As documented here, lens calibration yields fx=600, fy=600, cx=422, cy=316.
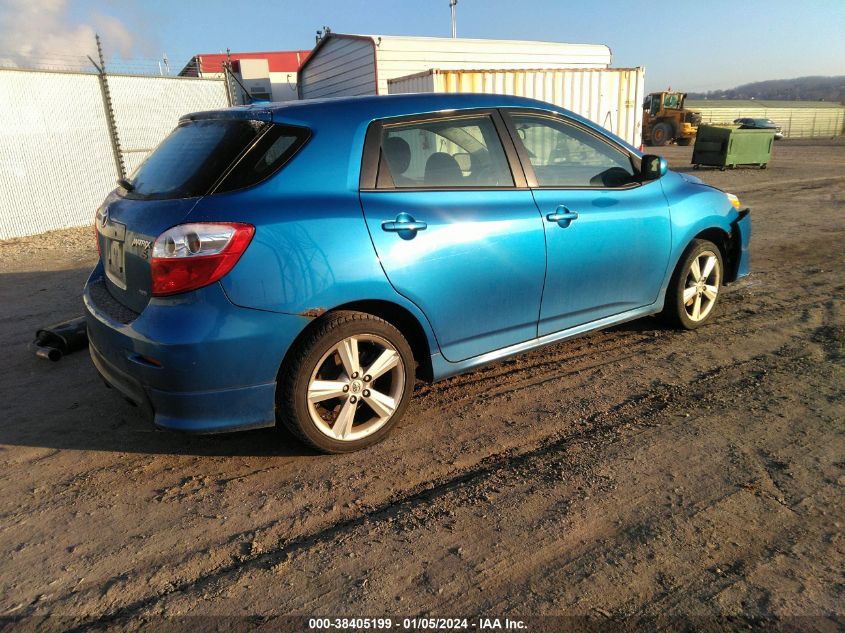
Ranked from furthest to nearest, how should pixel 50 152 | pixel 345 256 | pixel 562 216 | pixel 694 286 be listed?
1. pixel 50 152
2. pixel 694 286
3. pixel 562 216
4. pixel 345 256

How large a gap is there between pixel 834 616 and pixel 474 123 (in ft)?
9.15

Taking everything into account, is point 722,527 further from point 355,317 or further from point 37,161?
point 37,161

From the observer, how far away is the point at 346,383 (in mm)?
2973

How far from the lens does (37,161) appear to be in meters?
9.55

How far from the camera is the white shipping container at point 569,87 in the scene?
11242mm

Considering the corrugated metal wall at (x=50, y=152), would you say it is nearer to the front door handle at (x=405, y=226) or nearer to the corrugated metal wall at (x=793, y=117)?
the front door handle at (x=405, y=226)

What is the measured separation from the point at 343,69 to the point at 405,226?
14233 millimetres

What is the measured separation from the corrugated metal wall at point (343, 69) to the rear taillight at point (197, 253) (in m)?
10.6

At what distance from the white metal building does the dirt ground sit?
433 inches

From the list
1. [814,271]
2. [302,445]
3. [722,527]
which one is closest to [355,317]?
[302,445]

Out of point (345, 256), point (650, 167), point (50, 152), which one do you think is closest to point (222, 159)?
point (345, 256)

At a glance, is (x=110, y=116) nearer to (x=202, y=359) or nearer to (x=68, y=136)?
(x=68, y=136)

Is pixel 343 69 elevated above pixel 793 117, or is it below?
above

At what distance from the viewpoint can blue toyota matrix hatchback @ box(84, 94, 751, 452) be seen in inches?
103
